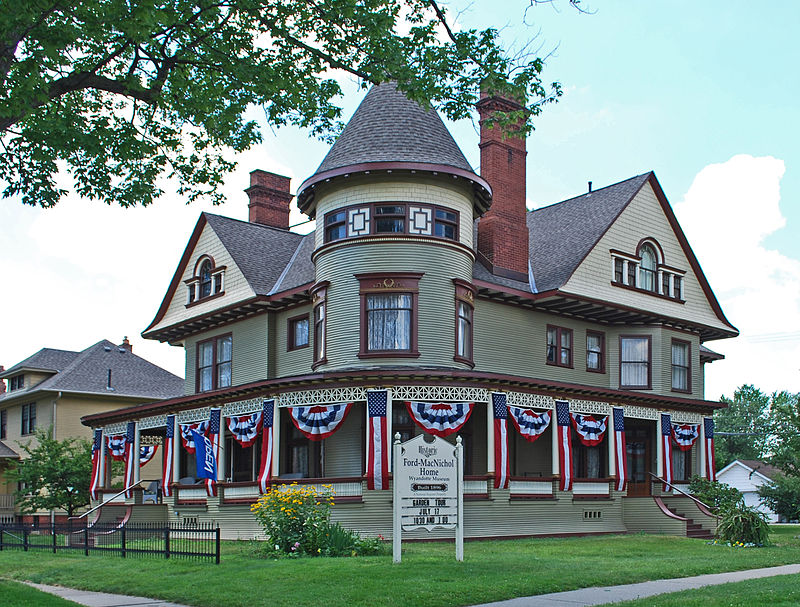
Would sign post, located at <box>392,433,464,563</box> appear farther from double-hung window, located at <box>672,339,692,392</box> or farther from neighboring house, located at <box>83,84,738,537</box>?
double-hung window, located at <box>672,339,692,392</box>

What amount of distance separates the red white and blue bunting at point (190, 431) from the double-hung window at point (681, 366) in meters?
17.1

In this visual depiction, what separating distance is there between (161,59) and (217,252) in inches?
831

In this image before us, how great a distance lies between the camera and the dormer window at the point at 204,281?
36.0 meters

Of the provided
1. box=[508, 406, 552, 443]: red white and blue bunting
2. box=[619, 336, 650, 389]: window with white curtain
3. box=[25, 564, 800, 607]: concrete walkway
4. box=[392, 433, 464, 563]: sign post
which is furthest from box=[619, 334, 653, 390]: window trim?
box=[392, 433, 464, 563]: sign post

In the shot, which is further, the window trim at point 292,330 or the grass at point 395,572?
the window trim at point 292,330

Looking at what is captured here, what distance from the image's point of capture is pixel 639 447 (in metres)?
36.6

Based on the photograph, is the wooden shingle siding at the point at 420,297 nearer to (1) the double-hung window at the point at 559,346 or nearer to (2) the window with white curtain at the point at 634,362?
(1) the double-hung window at the point at 559,346

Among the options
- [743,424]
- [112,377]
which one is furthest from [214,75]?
[743,424]

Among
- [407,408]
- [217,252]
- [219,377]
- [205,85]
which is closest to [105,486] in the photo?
[219,377]

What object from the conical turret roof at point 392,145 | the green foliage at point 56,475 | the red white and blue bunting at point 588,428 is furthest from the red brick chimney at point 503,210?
the green foliage at point 56,475

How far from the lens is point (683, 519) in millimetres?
30844

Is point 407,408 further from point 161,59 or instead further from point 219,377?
point 161,59

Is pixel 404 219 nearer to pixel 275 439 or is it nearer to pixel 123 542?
pixel 275 439

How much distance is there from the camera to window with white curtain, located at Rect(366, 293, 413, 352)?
96.1 feet
